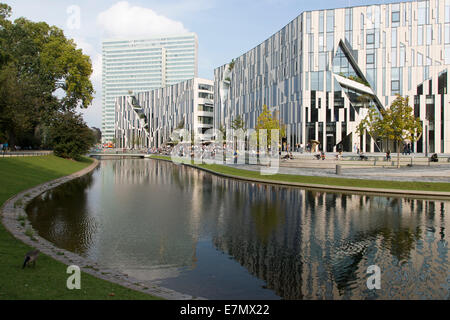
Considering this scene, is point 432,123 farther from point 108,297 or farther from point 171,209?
point 108,297

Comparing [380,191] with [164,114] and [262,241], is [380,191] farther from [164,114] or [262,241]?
[164,114]

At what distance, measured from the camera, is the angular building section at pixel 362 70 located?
58.8m

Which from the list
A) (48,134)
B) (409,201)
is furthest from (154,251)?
(48,134)

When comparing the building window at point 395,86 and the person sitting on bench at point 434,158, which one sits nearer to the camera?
the person sitting on bench at point 434,158

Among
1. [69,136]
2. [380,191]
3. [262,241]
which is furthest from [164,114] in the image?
[262,241]

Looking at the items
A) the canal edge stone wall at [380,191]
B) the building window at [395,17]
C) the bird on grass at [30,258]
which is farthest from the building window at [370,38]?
the bird on grass at [30,258]

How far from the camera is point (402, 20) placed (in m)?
60.4

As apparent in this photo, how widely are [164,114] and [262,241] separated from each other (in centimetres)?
12904

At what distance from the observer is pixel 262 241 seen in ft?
38.3

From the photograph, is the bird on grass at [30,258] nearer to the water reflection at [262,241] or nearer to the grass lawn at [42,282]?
the grass lawn at [42,282]

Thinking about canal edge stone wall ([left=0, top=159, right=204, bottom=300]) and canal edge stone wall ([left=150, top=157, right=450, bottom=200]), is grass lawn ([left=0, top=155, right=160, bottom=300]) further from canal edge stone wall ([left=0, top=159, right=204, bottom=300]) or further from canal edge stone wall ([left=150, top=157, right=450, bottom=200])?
canal edge stone wall ([left=150, top=157, right=450, bottom=200])

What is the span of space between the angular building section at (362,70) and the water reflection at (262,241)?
44.0 m

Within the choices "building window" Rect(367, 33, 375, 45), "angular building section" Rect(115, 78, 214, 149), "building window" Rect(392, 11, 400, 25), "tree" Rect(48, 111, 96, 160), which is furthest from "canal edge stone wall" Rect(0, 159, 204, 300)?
"angular building section" Rect(115, 78, 214, 149)

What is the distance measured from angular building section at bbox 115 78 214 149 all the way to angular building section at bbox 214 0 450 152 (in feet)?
185
